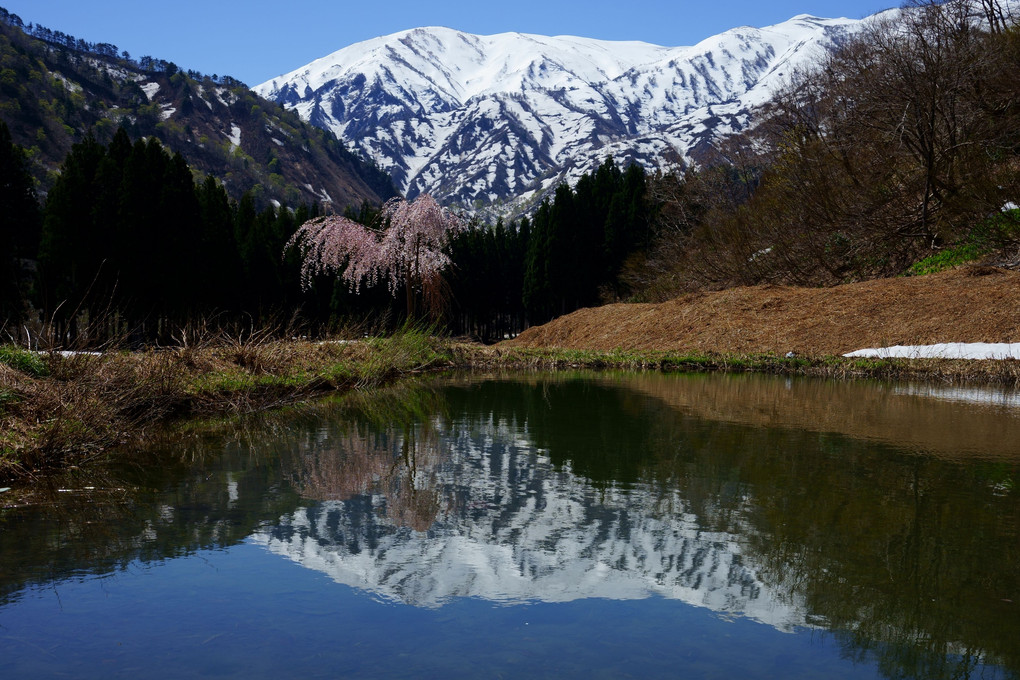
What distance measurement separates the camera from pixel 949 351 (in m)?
16.2

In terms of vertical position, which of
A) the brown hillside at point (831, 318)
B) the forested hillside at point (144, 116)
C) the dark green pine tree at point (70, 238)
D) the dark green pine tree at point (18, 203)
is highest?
the forested hillside at point (144, 116)

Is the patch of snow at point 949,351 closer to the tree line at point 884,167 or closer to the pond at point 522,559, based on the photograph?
the tree line at point 884,167

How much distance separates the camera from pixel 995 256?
70.1 ft

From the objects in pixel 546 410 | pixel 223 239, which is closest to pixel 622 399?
pixel 546 410

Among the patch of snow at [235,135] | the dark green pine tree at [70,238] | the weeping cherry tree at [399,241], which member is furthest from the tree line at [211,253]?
the patch of snow at [235,135]

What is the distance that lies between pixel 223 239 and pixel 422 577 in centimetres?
3012

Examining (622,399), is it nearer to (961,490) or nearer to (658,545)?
(961,490)

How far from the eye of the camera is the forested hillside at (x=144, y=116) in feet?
417

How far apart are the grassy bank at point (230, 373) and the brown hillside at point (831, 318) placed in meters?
2.03

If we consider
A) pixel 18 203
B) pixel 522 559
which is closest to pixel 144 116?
pixel 18 203

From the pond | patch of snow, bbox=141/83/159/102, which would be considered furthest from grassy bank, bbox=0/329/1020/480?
patch of snow, bbox=141/83/159/102

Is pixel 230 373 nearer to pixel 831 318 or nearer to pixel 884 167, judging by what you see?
pixel 831 318

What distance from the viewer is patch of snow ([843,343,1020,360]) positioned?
50.4 ft

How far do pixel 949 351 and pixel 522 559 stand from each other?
14.8m
